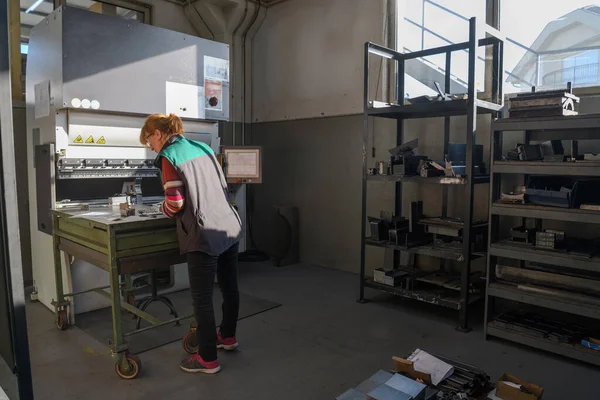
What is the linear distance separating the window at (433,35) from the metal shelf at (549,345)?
184 cm

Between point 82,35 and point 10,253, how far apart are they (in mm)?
1743

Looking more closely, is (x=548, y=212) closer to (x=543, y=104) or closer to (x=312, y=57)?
(x=543, y=104)

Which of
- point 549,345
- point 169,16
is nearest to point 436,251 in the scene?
point 549,345

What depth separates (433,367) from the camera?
6.66ft

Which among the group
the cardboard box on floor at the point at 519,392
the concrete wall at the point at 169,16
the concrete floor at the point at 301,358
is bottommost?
the concrete floor at the point at 301,358

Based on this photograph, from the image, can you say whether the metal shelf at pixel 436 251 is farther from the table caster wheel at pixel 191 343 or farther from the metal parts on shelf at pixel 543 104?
the table caster wheel at pixel 191 343

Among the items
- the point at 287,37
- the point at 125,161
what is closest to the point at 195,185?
the point at 125,161

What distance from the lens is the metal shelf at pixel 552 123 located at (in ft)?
7.56

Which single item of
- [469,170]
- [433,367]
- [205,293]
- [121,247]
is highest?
[469,170]

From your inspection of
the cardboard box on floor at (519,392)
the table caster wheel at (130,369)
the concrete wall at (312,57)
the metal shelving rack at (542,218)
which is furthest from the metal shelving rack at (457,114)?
the table caster wheel at (130,369)

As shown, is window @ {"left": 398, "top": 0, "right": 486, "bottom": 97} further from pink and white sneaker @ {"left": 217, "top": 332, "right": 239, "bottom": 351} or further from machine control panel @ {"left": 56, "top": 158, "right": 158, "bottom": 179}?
pink and white sneaker @ {"left": 217, "top": 332, "right": 239, "bottom": 351}

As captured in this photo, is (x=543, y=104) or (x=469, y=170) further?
(x=469, y=170)

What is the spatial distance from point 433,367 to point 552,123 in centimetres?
145

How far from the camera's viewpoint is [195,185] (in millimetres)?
2135
